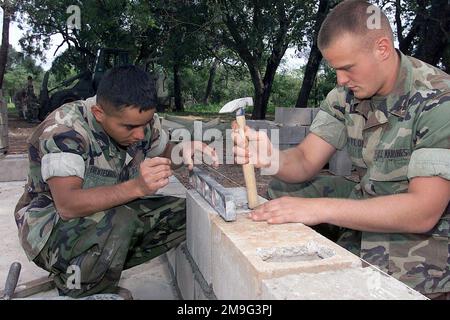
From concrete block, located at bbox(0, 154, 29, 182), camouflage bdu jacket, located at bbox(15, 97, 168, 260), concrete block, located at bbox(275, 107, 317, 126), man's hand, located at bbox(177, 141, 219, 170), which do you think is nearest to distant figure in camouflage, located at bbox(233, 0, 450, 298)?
man's hand, located at bbox(177, 141, 219, 170)

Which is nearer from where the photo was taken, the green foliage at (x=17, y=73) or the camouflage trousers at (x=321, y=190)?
the camouflage trousers at (x=321, y=190)

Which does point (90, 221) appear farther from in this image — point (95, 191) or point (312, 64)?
point (312, 64)

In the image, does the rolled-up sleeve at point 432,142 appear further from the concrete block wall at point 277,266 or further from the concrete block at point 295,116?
the concrete block at point 295,116

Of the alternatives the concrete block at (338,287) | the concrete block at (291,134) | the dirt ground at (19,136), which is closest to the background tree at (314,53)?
the concrete block at (291,134)

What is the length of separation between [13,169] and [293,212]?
461 cm

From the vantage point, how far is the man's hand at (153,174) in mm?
1982

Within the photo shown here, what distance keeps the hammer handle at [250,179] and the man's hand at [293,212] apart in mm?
187

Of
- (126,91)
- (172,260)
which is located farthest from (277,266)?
(172,260)

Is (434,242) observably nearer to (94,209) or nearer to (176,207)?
(176,207)

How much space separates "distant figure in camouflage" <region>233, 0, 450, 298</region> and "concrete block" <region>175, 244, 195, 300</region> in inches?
25.6

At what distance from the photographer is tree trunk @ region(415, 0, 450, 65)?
1027 cm

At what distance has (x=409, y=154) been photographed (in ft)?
6.78

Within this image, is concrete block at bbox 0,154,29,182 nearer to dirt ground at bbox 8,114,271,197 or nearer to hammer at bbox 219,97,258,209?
dirt ground at bbox 8,114,271,197
